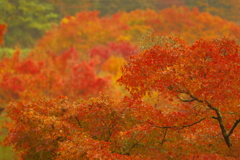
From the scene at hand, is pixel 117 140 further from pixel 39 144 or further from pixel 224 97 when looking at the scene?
pixel 224 97

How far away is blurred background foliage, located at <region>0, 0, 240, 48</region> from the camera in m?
48.2

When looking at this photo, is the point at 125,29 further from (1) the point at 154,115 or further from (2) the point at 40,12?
(1) the point at 154,115

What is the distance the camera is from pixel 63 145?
8180mm

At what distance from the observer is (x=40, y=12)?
168ft

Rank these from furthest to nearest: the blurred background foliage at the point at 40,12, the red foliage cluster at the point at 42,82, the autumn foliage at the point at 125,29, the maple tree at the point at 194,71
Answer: the blurred background foliage at the point at 40,12 → the autumn foliage at the point at 125,29 → the red foliage cluster at the point at 42,82 → the maple tree at the point at 194,71

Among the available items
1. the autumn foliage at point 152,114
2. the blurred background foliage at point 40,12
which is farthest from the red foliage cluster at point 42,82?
the blurred background foliage at point 40,12

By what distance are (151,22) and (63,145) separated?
3585 cm

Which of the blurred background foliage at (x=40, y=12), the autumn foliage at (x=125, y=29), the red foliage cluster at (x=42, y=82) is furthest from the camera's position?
the blurred background foliage at (x=40, y=12)

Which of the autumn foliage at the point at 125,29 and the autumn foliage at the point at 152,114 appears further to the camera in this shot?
the autumn foliage at the point at 125,29

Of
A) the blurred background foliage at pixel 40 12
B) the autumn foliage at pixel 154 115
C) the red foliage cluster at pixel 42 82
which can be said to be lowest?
the blurred background foliage at pixel 40 12

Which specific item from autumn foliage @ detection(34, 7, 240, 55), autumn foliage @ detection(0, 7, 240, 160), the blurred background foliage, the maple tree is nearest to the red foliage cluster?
autumn foliage @ detection(0, 7, 240, 160)

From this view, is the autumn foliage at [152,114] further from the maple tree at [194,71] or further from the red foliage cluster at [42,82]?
the red foliage cluster at [42,82]

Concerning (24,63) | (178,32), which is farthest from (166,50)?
(178,32)

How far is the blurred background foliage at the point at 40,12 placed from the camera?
48.2 m
